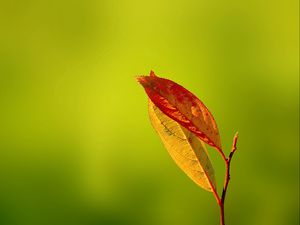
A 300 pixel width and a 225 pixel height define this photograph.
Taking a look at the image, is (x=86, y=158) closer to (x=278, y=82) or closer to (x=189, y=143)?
(x=278, y=82)

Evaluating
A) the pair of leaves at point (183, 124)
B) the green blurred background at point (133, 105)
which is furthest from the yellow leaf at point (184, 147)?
the green blurred background at point (133, 105)

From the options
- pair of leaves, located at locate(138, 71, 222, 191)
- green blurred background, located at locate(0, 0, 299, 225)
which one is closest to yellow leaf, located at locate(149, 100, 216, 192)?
pair of leaves, located at locate(138, 71, 222, 191)

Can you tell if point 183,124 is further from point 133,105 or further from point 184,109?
point 133,105

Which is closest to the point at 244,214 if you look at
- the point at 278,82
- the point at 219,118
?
the point at 219,118

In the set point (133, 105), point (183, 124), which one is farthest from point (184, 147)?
point (133, 105)

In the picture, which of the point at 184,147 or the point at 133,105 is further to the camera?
the point at 133,105

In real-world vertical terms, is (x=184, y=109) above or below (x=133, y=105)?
below

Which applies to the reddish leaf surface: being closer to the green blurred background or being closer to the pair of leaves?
the pair of leaves
